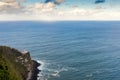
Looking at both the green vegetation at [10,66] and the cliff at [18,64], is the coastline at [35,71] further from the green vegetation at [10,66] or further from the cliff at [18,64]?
the green vegetation at [10,66]

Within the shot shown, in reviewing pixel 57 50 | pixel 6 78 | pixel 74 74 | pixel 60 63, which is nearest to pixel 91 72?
pixel 74 74

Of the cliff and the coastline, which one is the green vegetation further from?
the coastline

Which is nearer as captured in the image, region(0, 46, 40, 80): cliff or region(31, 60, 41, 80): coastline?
region(0, 46, 40, 80): cliff

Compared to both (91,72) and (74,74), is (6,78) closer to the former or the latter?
(74,74)

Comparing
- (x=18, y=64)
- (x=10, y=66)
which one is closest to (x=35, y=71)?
(x=18, y=64)

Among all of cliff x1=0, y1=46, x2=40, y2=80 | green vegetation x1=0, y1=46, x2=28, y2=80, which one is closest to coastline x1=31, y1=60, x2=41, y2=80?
cliff x1=0, y1=46, x2=40, y2=80

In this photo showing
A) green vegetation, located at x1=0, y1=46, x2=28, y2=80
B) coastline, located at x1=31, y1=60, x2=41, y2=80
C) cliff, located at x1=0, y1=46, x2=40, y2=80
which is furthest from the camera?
coastline, located at x1=31, y1=60, x2=41, y2=80

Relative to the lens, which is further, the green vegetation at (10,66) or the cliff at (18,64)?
the cliff at (18,64)

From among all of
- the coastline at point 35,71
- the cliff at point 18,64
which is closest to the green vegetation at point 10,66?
the cliff at point 18,64

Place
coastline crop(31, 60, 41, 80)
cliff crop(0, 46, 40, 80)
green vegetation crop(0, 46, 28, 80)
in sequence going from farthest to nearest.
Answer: coastline crop(31, 60, 41, 80), cliff crop(0, 46, 40, 80), green vegetation crop(0, 46, 28, 80)
